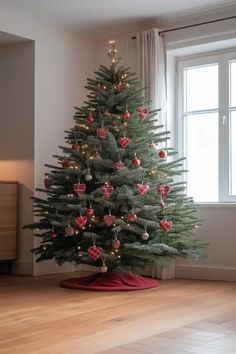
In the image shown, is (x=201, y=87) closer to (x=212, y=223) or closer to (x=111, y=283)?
(x=212, y=223)

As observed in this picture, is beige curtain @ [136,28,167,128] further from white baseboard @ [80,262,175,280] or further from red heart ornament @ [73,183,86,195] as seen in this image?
white baseboard @ [80,262,175,280]

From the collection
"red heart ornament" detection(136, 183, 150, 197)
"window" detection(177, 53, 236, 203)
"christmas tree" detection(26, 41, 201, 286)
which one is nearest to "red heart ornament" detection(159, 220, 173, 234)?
"christmas tree" detection(26, 41, 201, 286)

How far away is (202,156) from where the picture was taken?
546cm

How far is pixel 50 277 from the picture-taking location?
525 cm

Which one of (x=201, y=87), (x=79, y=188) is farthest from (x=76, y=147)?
(x=201, y=87)

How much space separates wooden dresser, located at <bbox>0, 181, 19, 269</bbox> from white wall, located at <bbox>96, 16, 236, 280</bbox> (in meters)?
1.59

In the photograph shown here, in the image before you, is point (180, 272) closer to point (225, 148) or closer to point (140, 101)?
point (225, 148)

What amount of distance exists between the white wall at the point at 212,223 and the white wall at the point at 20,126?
1375 millimetres

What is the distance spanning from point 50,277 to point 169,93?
210 centimetres

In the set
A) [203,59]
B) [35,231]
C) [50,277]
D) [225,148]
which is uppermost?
[203,59]

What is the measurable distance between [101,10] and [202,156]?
1661 millimetres

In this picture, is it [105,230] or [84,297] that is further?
[105,230]

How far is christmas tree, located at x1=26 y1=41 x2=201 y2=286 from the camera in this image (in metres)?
4.43

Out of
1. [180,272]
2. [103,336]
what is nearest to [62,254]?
[180,272]
